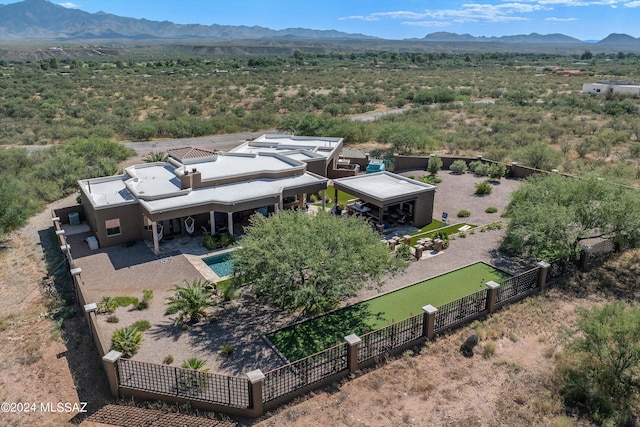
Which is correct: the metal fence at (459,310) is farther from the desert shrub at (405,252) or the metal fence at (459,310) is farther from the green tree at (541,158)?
the green tree at (541,158)

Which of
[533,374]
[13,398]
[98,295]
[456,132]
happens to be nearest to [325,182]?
[98,295]

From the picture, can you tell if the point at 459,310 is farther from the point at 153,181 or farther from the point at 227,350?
the point at 153,181

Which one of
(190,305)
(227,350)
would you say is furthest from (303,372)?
(190,305)

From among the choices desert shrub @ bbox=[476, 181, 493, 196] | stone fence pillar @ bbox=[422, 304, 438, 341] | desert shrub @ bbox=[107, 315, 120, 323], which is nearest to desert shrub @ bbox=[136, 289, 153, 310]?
desert shrub @ bbox=[107, 315, 120, 323]

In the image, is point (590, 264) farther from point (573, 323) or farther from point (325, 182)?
point (325, 182)

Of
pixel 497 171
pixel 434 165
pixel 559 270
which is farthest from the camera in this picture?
pixel 434 165

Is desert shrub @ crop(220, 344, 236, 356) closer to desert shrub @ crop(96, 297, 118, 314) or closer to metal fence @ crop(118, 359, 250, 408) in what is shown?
metal fence @ crop(118, 359, 250, 408)

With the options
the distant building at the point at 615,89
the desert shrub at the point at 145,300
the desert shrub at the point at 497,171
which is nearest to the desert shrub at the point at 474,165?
the desert shrub at the point at 497,171
